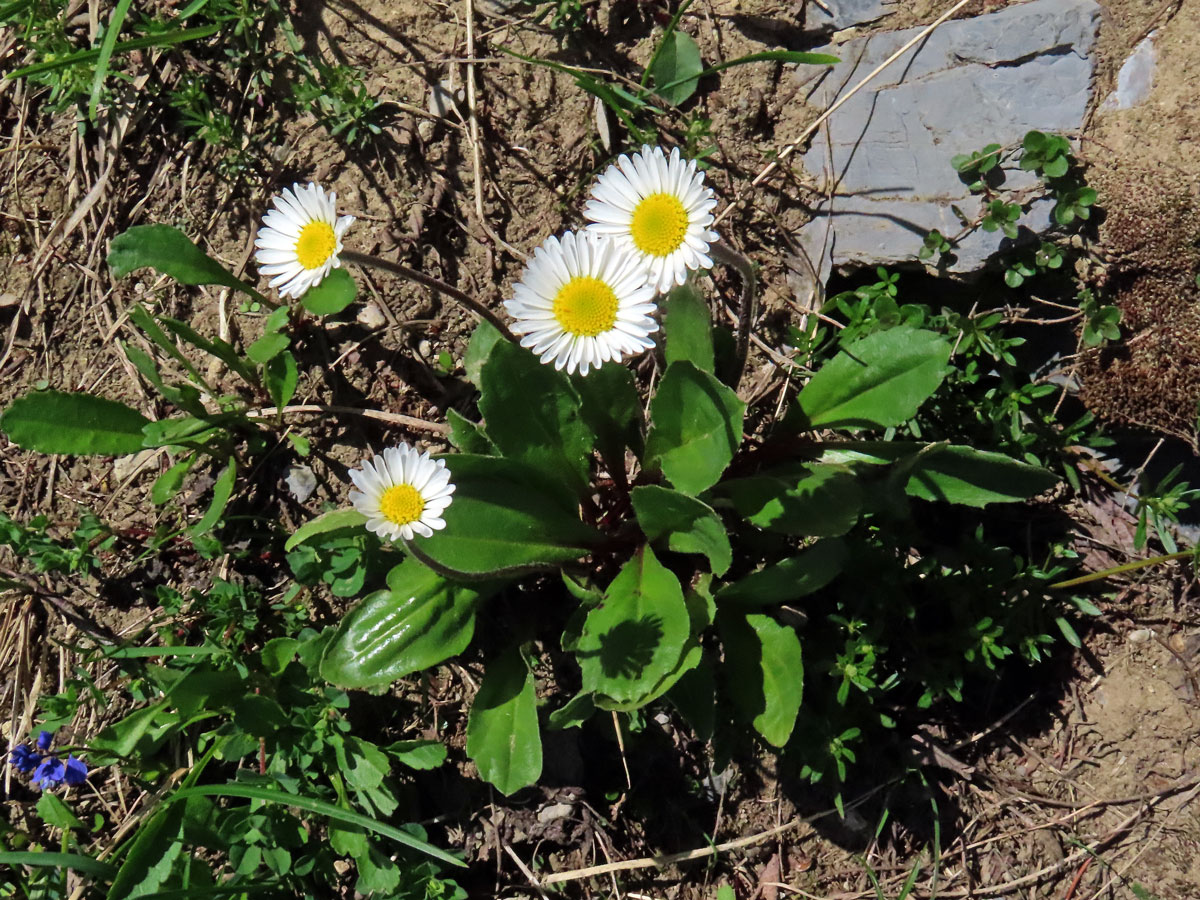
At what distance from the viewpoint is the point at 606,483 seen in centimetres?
322

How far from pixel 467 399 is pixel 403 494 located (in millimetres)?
1163

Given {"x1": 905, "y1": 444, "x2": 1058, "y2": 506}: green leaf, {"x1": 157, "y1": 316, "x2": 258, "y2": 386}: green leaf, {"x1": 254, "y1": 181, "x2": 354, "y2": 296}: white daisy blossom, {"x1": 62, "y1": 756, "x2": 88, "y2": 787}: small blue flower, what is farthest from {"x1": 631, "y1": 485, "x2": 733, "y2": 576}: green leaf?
{"x1": 62, "y1": 756, "x2": 88, "y2": 787}: small blue flower

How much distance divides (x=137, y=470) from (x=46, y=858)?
1391 millimetres

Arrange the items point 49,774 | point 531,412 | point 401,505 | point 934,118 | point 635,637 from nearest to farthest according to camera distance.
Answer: point 401,505 → point 635,637 → point 531,412 → point 49,774 → point 934,118

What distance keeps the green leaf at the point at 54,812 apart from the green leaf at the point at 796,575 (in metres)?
2.44

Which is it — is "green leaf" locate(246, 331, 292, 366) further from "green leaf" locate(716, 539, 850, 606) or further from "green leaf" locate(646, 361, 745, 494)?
"green leaf" locate(716, 539, 850, 606)

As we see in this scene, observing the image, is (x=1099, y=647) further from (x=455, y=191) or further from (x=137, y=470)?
(x=137, y=470)

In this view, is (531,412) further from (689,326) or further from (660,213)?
(660,213)

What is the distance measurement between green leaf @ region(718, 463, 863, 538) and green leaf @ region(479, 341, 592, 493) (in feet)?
1.60

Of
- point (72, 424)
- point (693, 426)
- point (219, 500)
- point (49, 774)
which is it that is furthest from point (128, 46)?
point (49, 774)

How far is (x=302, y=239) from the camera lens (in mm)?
2611

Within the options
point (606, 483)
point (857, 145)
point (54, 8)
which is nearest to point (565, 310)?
point (606, 483)

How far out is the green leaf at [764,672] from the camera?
2770 mm

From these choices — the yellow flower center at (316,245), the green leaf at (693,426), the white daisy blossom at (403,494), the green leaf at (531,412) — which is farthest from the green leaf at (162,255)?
the green leaf at (693,426)
